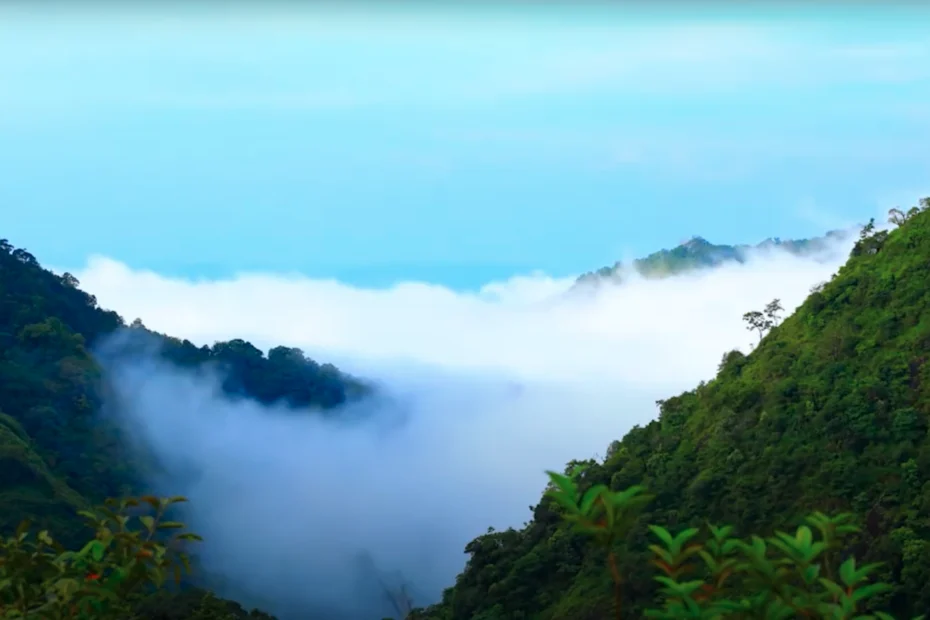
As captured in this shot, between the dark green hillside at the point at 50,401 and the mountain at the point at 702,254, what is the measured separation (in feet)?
198

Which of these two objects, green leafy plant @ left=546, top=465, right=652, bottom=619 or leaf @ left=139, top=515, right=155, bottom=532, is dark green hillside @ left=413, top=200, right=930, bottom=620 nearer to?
leaf @ left=139, top=515, right=155, bottom=532

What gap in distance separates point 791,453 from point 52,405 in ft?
121

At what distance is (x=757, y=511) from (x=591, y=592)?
15.4 feet

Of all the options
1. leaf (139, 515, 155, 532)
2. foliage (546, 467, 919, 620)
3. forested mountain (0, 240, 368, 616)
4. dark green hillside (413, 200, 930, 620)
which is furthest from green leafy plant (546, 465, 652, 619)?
forested mountain (0, 240, 368, 616)

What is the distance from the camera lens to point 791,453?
3009 centimetres

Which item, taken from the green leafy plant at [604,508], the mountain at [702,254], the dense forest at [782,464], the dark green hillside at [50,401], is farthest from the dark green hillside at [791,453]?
the mountain at [702,254]

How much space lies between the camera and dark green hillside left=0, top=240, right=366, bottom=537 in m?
45.7

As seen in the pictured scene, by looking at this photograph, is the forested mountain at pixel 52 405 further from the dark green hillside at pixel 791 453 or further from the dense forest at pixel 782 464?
the dark green hillside at pixel 791 453

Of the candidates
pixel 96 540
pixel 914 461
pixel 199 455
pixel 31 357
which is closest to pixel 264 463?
pixel 199 455

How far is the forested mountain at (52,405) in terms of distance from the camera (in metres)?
45.5

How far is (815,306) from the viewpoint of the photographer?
34.7 m

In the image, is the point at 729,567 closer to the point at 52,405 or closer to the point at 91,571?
the point at 91,571

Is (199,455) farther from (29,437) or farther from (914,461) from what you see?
(914,461)

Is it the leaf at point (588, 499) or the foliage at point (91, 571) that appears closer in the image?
the leaf at point (588, 499)
